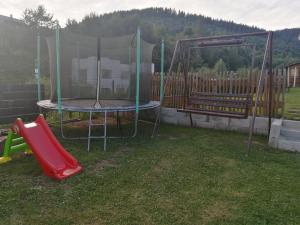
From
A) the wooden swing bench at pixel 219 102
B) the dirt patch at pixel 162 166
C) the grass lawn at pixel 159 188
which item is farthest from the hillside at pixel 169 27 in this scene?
the dirt patch at pixel 162 166

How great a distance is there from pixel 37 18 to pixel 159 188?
111ft

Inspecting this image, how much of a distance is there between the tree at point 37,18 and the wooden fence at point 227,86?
92.2 ft

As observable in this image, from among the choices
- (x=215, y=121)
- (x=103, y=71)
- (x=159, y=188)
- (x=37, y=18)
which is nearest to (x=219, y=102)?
(x=215, y=121)

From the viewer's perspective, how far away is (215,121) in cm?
619

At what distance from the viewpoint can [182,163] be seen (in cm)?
384

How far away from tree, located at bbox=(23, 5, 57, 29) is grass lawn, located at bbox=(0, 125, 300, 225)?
30.9 m

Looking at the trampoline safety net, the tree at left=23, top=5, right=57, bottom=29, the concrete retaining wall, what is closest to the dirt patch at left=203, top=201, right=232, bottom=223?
the trampoline safety net

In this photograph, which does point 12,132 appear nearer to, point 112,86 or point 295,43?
point 112,86

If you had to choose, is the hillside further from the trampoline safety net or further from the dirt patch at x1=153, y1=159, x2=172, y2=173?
the dirt patch at x1=153, y1=159, x2=172, y2=173

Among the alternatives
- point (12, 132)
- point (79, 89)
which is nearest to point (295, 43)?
point (79, 89)

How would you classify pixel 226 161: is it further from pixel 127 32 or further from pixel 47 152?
pixel 127 32

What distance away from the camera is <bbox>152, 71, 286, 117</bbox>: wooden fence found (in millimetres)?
5590

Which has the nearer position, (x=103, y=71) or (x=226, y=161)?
(x=226, y=161)

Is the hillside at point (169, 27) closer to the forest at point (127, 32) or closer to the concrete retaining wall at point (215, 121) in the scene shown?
the forest at point (127, 32)
